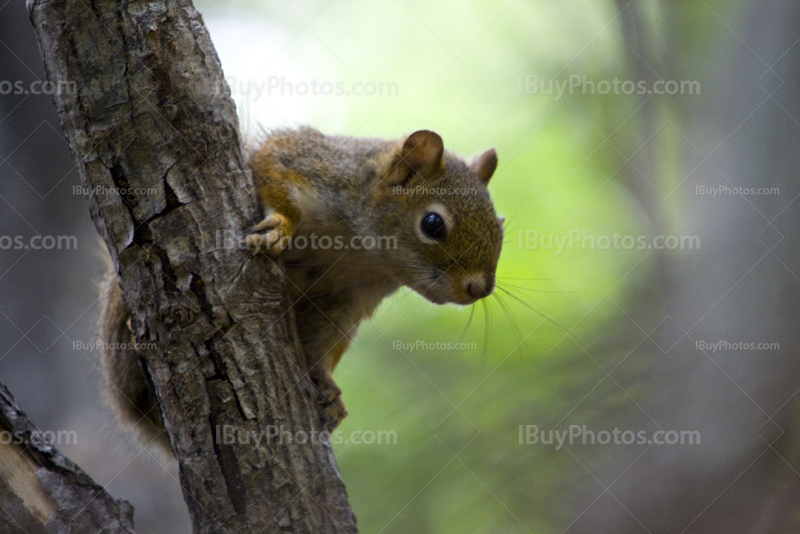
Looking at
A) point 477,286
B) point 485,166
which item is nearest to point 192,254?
point 477,286

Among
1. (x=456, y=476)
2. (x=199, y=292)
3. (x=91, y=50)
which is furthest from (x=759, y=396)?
(x=91, y=50)

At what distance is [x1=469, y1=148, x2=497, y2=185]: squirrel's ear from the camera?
3.37 meters

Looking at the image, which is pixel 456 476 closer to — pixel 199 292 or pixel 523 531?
pixel 523 531

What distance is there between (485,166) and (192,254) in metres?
1.91

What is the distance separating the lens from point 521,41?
470 centimetres

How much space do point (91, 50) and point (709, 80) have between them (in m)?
3.58

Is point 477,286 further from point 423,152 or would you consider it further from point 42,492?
point 42,492

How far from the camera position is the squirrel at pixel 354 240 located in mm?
2922

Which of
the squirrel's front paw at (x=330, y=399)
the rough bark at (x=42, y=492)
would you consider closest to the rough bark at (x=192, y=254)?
the rough bark at (x=42, y=492)

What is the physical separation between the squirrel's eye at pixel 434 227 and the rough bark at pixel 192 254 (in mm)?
959

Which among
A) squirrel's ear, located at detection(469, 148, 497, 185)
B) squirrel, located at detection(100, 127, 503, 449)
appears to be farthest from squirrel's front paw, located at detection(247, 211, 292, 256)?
squirrel's ear, located at detection(469, 148, 497, 185)

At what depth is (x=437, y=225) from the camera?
2.96 meters

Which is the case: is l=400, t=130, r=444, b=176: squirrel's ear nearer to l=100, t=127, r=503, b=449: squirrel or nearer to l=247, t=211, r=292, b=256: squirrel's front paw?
l=100, t=127, r=503, b=449: squirrel

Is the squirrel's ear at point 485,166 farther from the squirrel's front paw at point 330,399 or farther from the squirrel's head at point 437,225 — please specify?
the squirrel's front paw at point 330,399
